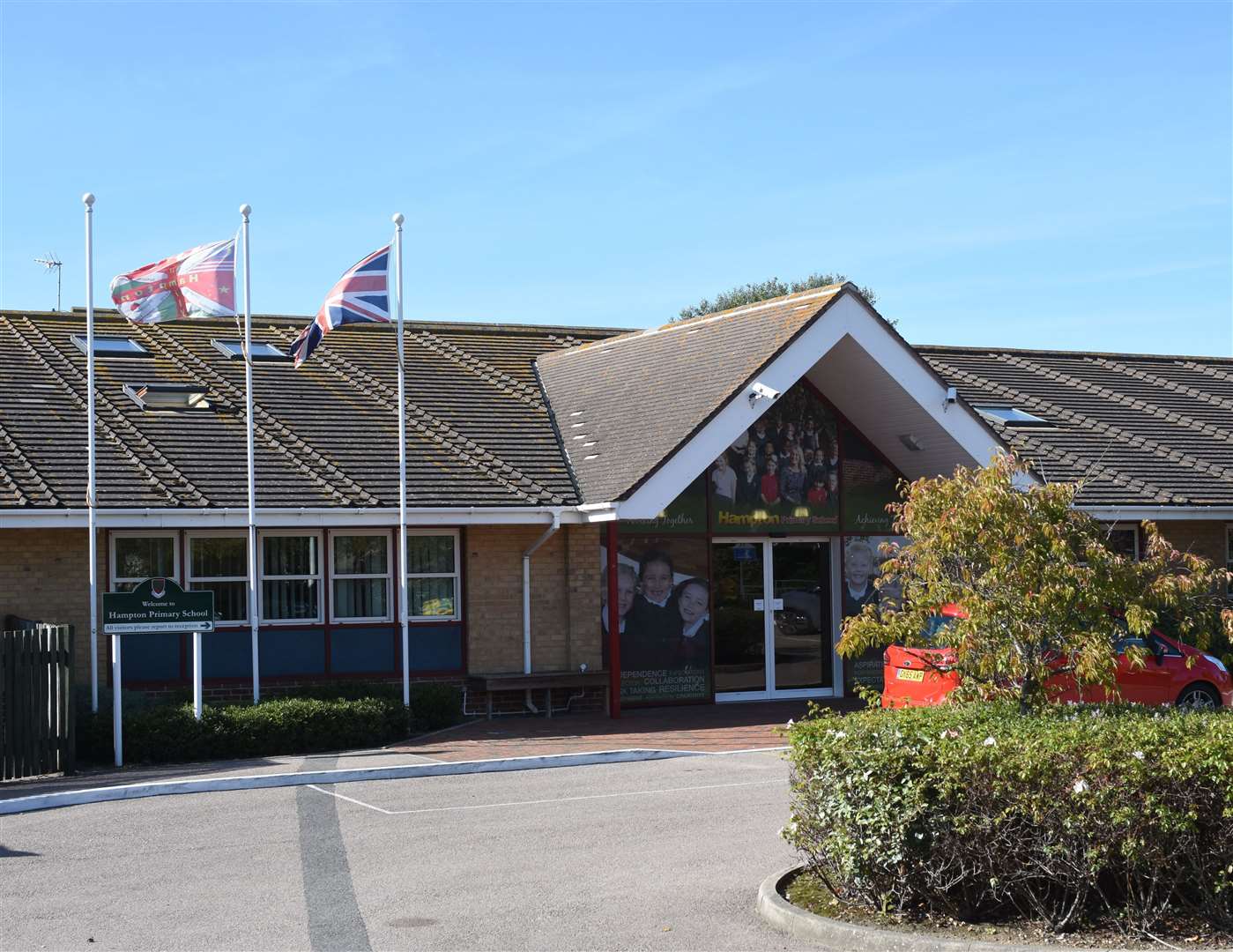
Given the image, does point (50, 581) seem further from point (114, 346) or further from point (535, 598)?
point (535, 598)

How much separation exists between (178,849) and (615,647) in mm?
9620

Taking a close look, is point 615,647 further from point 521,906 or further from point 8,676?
point 521,906

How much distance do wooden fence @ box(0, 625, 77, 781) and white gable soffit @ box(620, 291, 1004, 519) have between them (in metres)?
6.96

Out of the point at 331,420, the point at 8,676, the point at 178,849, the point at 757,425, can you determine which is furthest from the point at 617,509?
the point at 178,849

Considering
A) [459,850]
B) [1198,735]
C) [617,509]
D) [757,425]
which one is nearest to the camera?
[1198,735]

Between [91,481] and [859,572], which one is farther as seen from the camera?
[859,572]

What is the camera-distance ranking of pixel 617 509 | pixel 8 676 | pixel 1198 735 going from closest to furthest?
pixel 1198 735 → pixel 8 676 → pixel 617 509

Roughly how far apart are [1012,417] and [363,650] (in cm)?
1231

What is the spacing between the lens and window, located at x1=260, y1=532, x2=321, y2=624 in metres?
19.9

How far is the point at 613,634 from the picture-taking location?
20.3 meters

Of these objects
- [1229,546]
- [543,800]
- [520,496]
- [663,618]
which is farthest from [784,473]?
[543,800]

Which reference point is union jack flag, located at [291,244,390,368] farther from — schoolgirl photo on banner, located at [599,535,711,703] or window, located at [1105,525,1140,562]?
window, located at [1105,525,1140,562]

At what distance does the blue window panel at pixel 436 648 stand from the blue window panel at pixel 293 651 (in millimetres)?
1230

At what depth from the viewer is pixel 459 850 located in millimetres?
11172
